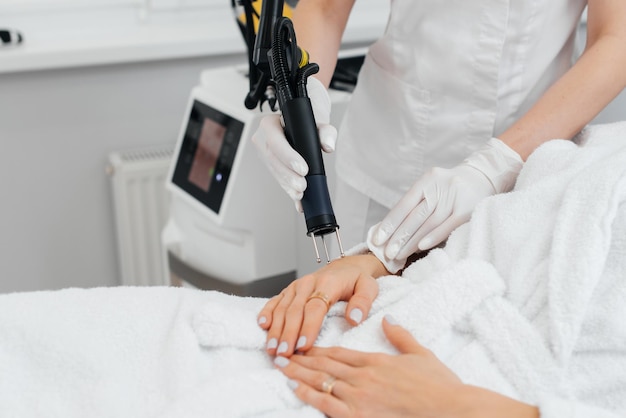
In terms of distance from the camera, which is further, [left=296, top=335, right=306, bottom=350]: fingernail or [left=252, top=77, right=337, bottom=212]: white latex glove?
[left=252, top=77, right=337, bottom=212]: white latex glove

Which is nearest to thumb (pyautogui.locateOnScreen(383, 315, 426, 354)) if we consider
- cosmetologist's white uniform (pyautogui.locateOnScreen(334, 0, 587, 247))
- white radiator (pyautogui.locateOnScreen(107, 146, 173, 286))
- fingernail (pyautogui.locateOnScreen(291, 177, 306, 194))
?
fingernail (pyautogui.locateOnScreen(291, 177, 306, 194))

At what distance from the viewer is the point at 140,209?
201cm

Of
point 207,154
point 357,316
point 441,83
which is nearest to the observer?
point 357,316

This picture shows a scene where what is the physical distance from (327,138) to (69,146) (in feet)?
3.96

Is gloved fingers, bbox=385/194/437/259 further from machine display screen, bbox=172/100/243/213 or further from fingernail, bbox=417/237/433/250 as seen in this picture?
machine display screen, bbox=172/100/243/213

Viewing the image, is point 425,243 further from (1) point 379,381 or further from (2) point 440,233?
(1) point 379,381

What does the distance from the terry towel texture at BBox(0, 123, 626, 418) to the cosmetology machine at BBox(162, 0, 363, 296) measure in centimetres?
65

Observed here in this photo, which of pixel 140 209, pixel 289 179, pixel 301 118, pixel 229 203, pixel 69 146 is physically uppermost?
pixel 301 118

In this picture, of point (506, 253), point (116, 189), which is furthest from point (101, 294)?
point (116, 189)

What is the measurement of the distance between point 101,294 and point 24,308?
9 centimetres

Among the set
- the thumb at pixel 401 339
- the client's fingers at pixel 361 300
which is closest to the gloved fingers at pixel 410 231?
the client's fingers at pixel 361 300

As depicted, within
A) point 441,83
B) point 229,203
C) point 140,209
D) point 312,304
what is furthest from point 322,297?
point 140,209

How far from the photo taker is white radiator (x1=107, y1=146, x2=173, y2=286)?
6.41ft

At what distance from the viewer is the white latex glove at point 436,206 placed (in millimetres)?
1038
